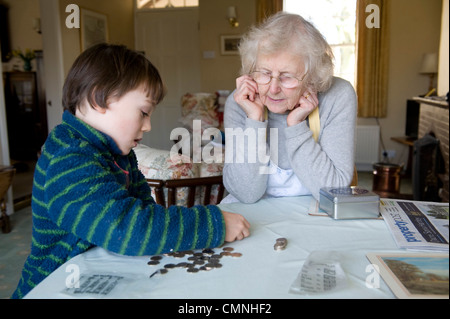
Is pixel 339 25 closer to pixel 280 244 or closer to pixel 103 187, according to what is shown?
pixel 280 244

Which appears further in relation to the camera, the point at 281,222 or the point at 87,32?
the point at 87,32

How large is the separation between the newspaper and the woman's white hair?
50 cm

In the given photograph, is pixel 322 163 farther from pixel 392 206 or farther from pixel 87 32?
pixel 87 32

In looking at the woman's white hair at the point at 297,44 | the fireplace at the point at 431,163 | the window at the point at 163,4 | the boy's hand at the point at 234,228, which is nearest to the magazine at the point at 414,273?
the boy's hand at the point at 234,228

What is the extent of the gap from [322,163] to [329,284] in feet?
2.31

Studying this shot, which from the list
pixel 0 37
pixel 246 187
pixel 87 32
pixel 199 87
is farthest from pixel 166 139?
pixel 246 187

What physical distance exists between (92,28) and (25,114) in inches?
77.1

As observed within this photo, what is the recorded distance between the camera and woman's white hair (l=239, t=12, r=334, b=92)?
1.46m

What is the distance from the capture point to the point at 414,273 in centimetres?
77

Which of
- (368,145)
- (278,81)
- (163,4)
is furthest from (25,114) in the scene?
(278,81)

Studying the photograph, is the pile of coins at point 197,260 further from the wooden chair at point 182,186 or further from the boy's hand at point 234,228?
the wooden chair at point 182,186

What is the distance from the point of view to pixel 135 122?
3.36 ft
